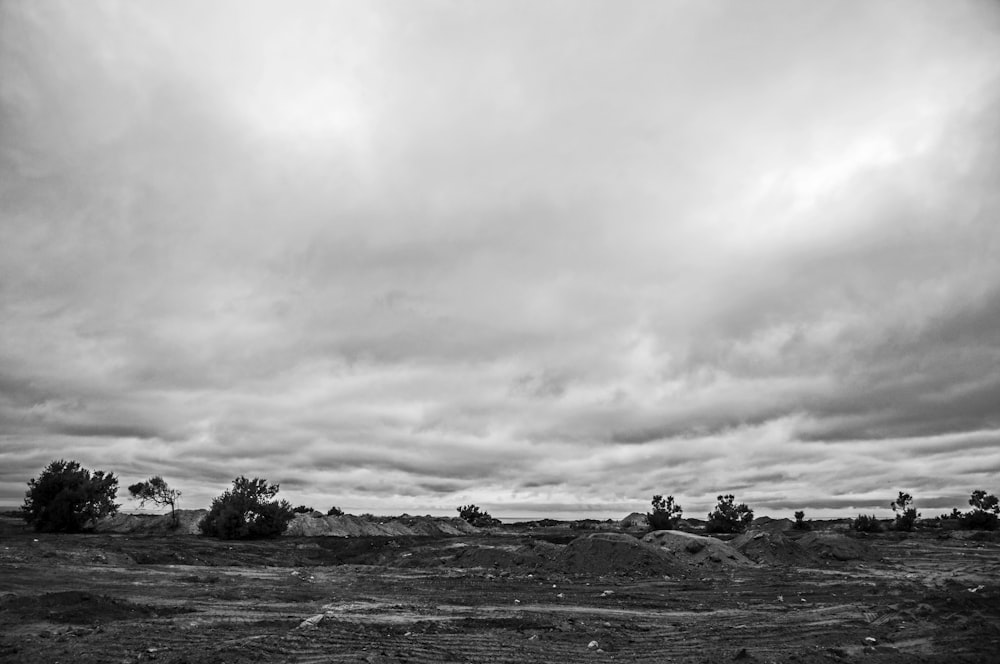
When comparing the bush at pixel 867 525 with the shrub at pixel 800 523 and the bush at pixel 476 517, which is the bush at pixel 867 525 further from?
the bush at pixel 476 517

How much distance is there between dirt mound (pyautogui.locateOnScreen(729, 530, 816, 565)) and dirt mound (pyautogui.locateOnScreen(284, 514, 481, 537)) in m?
46.0

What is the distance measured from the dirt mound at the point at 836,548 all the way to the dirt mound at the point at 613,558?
12364mm

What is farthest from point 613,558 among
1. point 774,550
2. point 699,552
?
point 774,550

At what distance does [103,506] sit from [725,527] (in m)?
63.8

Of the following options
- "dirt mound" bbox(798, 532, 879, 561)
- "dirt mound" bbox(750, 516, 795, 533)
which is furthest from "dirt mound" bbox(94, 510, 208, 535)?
"dirt mound" bbox(750, 516, 795, 533)

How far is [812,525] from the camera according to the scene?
8294cm

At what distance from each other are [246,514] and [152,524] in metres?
19.5

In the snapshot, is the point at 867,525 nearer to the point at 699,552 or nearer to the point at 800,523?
the point at 800,523

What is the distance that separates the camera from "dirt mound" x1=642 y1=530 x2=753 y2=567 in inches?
1401

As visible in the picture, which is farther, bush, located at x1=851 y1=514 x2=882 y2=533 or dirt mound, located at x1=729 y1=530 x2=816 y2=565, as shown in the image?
bush, located at x1=851 y1=514 x2=882 y2=533

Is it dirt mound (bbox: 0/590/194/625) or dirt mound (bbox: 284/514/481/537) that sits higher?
dirt mound (bbox: 0/590/194/625)

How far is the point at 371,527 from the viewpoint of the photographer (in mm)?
76938

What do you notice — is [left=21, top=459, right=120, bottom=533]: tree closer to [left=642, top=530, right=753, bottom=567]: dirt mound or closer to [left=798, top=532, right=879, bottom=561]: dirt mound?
[left=642, top=530, right=753, bottom=567]: dirt mound

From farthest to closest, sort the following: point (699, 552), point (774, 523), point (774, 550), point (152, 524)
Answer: point (774, 523) → point (152, 524) → point (774, 550) → point (699, 552)
